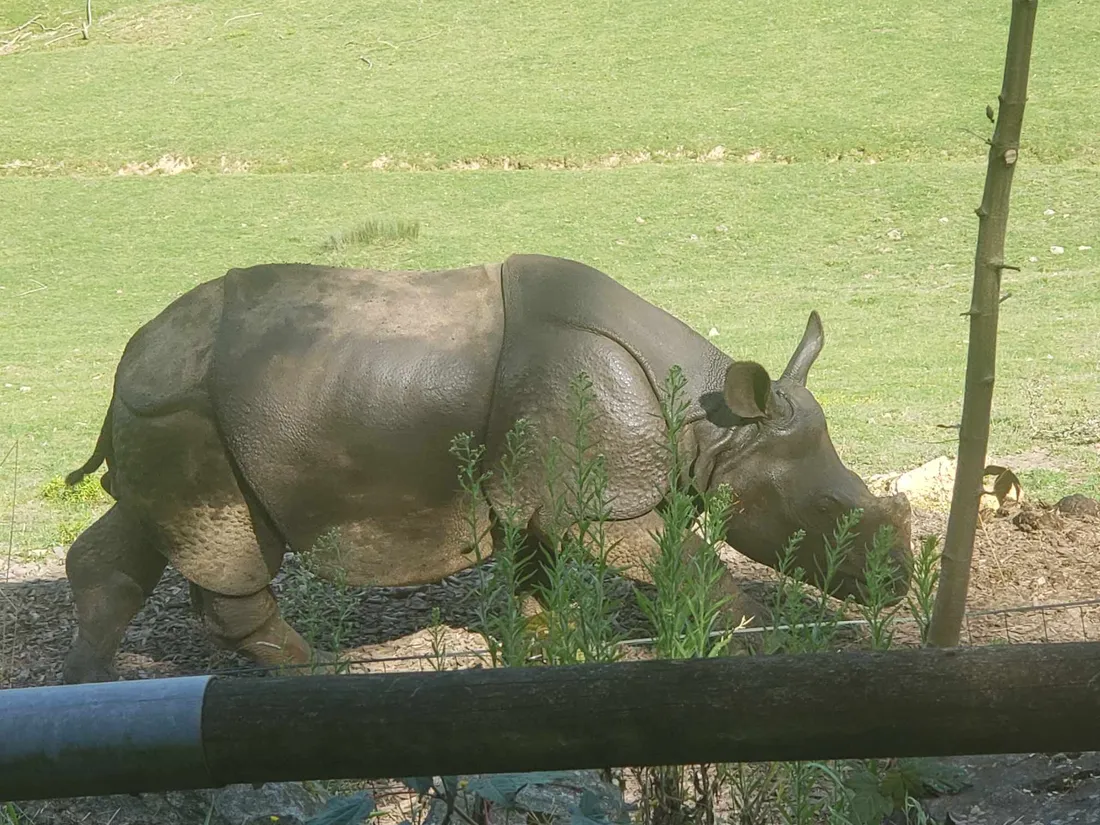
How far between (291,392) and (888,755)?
135 inches

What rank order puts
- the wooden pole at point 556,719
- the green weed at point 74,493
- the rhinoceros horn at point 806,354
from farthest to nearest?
the green weed at point 74,493, the rhinoceros horn at point 806,354, the wooden pole at point 556,719

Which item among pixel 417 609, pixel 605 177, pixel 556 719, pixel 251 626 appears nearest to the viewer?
pixel 556 719

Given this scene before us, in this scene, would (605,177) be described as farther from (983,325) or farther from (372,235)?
(983,325)

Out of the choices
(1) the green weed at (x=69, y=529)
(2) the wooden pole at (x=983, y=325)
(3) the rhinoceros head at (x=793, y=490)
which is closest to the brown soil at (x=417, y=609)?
(3) the rhinoceros head at (x=793, y=490)

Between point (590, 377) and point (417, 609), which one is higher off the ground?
point (590, 377)

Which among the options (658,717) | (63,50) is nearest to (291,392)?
(658,717)

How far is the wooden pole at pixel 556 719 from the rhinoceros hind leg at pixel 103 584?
147 inches

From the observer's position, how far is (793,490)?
17.0 feet

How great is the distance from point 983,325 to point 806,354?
2.05 metres

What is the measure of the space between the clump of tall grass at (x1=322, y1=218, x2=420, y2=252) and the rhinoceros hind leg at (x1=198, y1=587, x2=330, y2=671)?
903 cm

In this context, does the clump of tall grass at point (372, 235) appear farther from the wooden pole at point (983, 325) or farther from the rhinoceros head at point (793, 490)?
the wooden pole at point (983, 325)

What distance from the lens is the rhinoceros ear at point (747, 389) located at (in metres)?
4.93

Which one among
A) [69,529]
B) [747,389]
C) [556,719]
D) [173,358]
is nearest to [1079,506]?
[747,389]

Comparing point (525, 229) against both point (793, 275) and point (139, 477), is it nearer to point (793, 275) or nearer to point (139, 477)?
point (793, 275)
